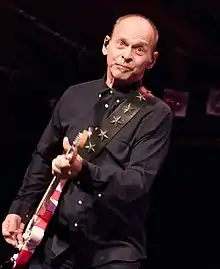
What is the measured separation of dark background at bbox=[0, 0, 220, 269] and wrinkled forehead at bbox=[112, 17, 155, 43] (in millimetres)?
1028

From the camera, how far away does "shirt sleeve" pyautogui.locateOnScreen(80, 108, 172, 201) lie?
1.64 meters

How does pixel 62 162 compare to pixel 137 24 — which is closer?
pixel 62 162

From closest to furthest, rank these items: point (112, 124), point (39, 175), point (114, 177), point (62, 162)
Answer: point (62, 162), point (114, 177), point (112, 124), point (39, 175)

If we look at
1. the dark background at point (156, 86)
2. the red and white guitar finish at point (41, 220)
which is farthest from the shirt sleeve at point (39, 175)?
the dark background at point (156, 86)

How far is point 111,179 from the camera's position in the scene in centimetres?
165

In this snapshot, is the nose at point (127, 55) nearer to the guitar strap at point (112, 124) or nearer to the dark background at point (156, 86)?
the guitar strap at point (112, 124)

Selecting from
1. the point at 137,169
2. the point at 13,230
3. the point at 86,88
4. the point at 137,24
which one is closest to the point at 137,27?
the point at 137,24

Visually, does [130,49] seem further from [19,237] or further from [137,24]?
[19,237]

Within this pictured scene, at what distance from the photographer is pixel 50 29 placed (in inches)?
112

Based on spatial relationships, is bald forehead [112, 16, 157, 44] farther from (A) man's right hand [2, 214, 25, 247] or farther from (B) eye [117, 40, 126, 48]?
(A) man's right hand [2, 214, 25, 247]

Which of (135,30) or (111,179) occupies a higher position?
(135,30)

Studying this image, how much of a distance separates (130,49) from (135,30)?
0.16ft

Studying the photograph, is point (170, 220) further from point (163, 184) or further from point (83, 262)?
point (83, 262)

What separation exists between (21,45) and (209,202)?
98 cm
